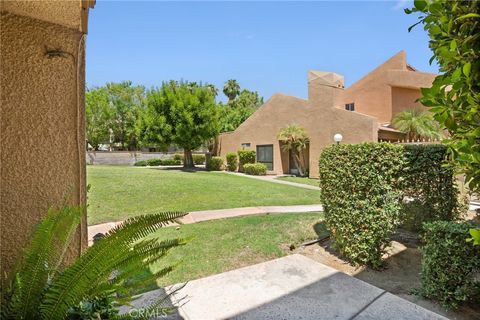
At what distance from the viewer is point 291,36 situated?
25.7ft

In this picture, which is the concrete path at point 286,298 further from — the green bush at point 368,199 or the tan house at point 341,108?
the tan house at point 341,108

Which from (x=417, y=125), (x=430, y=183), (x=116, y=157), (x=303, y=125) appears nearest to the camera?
(x=430, y=183)

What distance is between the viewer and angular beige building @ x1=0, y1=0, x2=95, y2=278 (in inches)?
76.8

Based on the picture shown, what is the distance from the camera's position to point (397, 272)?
14.3 feet

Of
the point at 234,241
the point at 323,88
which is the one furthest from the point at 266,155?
the point at 234,241

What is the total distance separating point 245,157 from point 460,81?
833 inches

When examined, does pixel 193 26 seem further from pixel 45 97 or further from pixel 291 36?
pixel 45 97

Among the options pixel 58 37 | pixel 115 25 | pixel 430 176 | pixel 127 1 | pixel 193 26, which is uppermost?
pixel 193 26

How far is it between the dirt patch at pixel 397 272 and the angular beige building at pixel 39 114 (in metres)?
3.79

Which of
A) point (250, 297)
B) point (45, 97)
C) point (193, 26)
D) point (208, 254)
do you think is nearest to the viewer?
point (45, 97)

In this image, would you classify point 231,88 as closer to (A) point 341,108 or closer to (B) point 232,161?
(B) point 232,161

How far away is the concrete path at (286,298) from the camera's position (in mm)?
3119

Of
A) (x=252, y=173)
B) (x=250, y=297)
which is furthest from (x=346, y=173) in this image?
(x=252, y=173)

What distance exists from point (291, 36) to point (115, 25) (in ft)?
16.1
